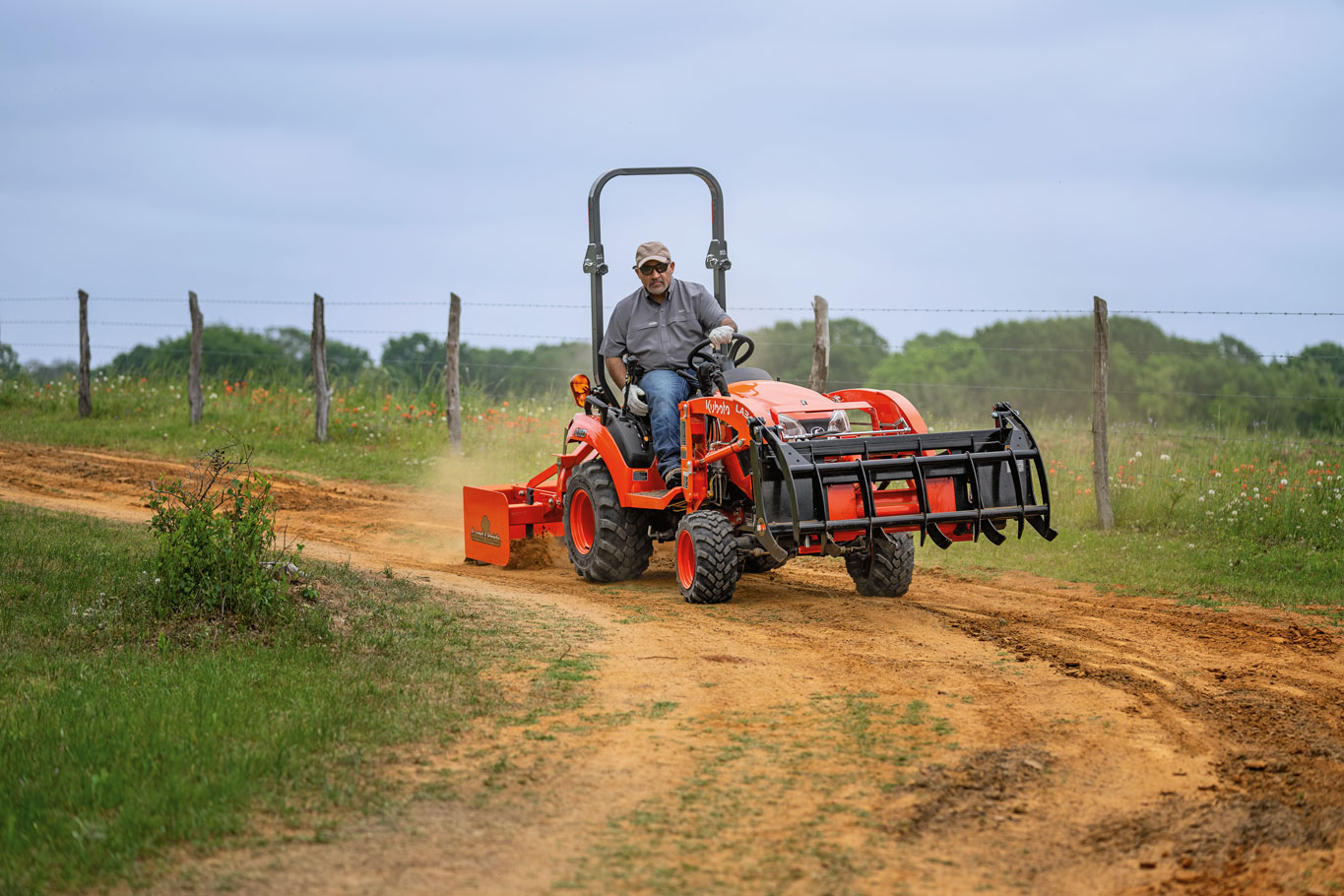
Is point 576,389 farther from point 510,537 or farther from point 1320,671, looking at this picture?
point 1320,671

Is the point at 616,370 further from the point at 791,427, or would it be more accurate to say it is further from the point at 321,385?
the point at 321,385

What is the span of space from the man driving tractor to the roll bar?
367 millimetres

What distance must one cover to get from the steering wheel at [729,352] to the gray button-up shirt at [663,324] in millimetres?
109

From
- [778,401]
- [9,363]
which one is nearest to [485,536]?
[778,401]

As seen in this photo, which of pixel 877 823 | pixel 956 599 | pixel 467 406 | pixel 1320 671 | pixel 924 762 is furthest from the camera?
pixel 467 406

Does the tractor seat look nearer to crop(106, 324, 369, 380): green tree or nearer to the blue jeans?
the blue jeans

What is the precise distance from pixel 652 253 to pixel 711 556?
223 cm

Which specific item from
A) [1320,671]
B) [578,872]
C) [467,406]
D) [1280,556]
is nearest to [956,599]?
[1320,671]

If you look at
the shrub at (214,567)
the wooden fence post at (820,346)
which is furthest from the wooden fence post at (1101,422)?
the shrub at (214,567)

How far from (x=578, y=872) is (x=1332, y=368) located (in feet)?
94.3

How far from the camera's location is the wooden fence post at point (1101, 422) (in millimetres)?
11945

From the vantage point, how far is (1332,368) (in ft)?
93.6

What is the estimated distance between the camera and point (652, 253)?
8.96m

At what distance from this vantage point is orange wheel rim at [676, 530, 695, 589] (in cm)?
832
